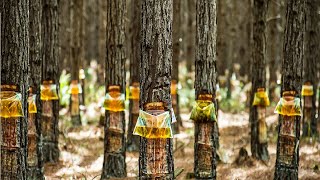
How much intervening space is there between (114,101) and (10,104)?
2613mm

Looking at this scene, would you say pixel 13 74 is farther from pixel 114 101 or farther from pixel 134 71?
pixel 134 71

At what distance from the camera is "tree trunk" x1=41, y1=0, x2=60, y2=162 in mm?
9320

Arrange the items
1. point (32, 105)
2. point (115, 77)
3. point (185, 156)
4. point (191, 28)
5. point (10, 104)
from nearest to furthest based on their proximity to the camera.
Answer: point (10, 104) < point (32, 105) < point (115, 77) < point (185, 156) < point (191, 28)

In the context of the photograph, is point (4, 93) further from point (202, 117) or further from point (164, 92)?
point (202, 117)

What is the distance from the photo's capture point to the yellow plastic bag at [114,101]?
8.58 meters

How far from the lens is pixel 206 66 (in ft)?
26.0

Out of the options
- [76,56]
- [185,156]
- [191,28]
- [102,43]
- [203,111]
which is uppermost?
[191,28]

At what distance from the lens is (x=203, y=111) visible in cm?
782

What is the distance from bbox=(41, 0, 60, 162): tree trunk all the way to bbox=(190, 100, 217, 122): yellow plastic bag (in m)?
3.24

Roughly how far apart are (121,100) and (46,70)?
74.4 inches

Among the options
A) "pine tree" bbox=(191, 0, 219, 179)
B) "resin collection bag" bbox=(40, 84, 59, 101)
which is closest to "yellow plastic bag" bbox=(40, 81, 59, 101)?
"resin collection bag" bbox=(40, 84, 59, 101)

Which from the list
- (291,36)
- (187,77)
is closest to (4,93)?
(291,36)

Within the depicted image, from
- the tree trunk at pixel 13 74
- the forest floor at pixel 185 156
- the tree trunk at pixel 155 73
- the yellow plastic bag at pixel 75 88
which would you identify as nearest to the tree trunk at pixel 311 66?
the forest floor at pixel 185 156

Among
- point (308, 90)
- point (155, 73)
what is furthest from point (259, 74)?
point (155, 73)
